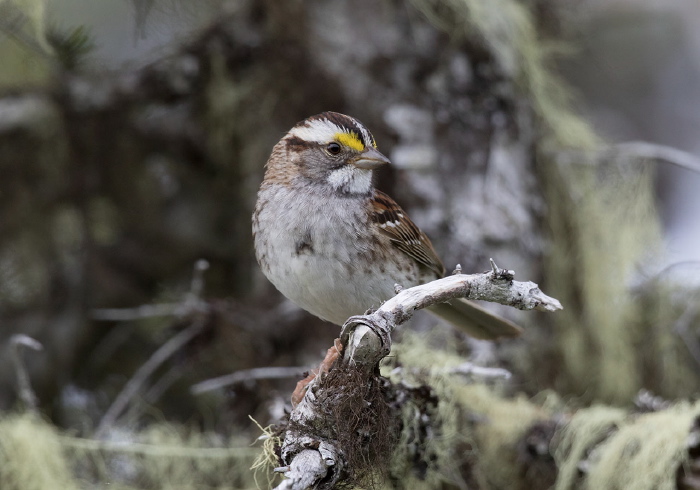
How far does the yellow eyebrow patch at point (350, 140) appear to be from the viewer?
2.91 meters

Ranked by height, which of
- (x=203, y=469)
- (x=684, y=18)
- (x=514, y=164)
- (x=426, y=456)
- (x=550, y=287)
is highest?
(x=684, y=18)

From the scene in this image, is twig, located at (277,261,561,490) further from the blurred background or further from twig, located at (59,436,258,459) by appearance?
the blurred background

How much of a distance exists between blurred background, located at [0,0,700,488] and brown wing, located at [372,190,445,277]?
0.74m

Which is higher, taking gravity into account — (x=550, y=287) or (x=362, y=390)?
(x=550, y=287)

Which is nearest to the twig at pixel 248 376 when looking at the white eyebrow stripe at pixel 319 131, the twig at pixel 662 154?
the white eyebrow stripe at pixel 319 131

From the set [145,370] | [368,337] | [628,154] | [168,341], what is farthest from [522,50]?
[368,337]

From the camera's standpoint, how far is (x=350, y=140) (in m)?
2.91

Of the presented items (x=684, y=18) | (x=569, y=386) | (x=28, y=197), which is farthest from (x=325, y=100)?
(x=684, y=18)

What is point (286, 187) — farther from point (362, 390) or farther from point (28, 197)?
point (28, 197)

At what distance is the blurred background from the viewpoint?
13.3ft

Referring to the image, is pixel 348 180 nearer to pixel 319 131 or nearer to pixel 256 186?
pixel 319 131

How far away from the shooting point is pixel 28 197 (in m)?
4.29

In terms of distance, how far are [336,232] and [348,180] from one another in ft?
0.83

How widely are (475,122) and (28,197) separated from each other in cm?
244
